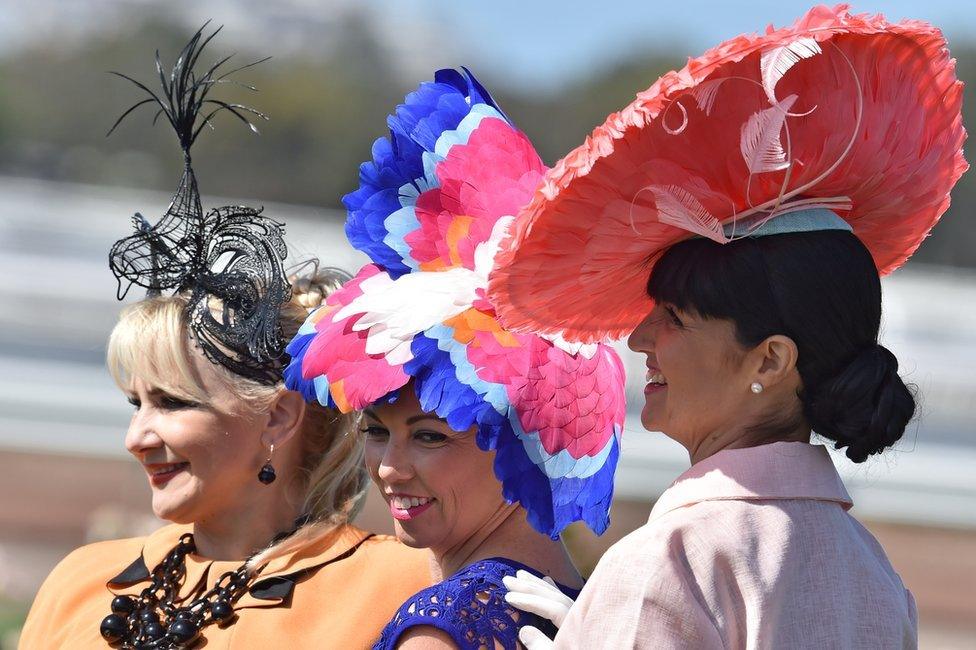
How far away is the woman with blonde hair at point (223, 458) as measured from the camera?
9.13 ft

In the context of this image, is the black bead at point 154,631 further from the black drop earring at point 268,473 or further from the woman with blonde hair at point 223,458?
the black drop earring at point 268,473

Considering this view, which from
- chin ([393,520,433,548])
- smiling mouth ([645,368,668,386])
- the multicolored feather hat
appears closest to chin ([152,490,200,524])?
the multicolored feather hat

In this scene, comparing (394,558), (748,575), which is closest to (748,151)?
(748,575)

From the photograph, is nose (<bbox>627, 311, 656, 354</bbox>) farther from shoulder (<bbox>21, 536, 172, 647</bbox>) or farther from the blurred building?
the blurred building

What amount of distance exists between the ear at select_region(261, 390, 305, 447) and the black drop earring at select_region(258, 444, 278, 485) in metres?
0.02

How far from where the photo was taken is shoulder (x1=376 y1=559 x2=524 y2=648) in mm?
2150

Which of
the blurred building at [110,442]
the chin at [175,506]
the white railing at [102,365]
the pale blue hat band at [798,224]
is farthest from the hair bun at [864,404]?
the white railing at [102,365]

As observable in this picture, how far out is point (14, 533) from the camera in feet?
26.3

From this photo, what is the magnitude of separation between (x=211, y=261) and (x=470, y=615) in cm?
118

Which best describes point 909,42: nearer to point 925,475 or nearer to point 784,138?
point 784,138

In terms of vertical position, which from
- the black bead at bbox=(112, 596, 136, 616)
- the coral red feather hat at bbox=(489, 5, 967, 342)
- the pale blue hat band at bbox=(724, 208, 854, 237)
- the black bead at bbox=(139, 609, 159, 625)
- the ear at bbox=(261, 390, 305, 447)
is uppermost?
the coral red feather hat at bbox=(489, 5, 967, 342)

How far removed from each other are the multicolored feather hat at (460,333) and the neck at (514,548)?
3.9 inches

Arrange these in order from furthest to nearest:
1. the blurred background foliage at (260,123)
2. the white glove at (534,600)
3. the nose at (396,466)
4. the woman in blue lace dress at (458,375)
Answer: the blurred background foliage at (260,123) < the nose at (396,466) < the woman in blue lace dress at (458,375) < the white glove at (534,600)

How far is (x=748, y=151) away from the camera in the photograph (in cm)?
188
